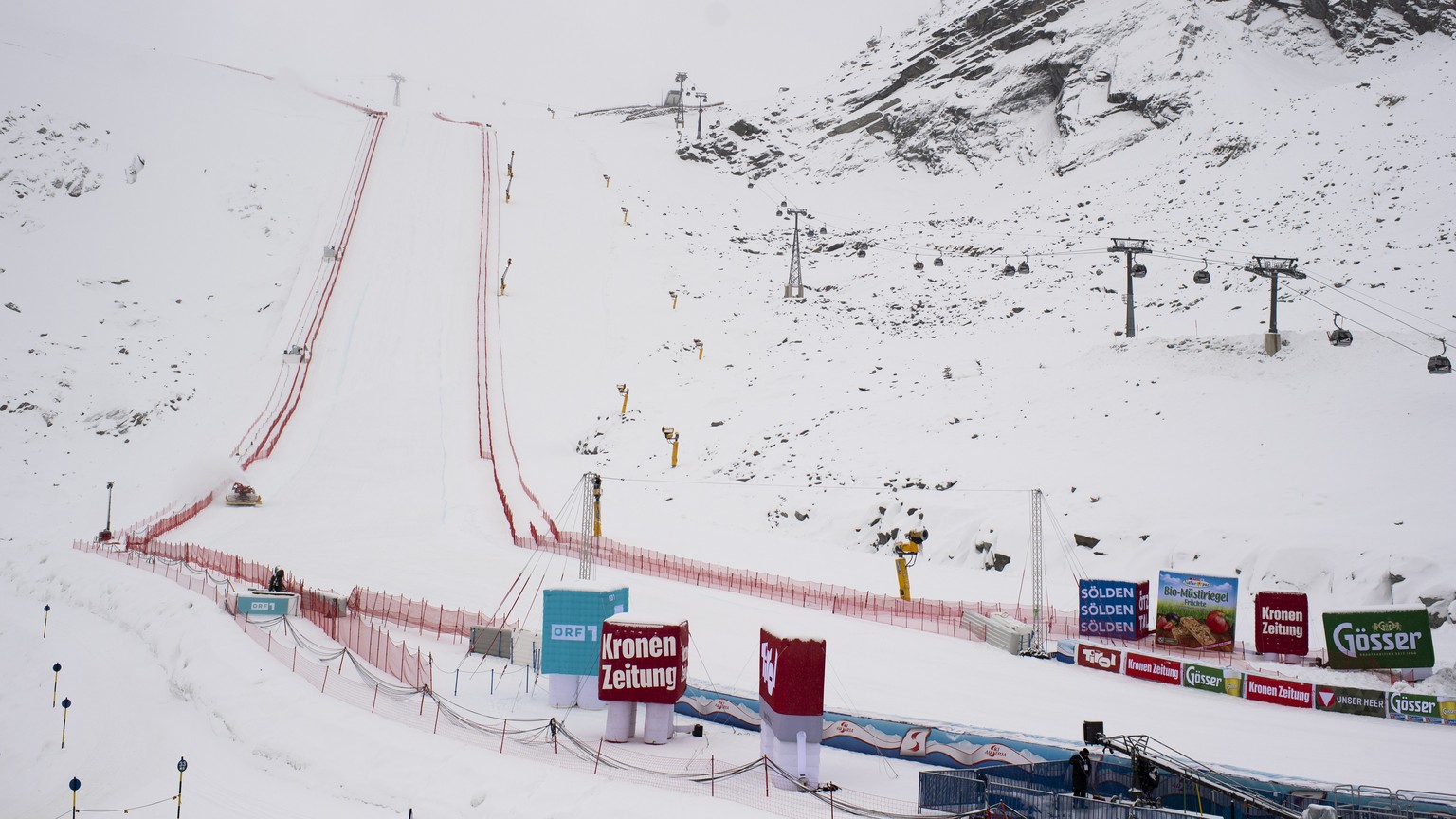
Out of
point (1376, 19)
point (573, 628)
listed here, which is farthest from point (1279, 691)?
point (1376, 19)

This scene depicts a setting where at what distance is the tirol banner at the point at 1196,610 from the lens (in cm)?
2100

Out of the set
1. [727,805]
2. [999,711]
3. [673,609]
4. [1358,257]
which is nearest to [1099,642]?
[999,711]

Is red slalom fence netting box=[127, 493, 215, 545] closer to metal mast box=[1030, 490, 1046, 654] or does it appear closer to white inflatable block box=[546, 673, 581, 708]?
white inflatable block box=[546, 673, 581, 708]

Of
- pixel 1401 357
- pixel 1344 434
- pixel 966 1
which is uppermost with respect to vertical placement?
pixel 966 1

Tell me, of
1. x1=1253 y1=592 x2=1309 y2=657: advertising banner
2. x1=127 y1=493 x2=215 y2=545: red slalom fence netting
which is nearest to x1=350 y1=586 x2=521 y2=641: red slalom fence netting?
x1=127 y1=493 x2=215 y2=545: red slalom fence netting

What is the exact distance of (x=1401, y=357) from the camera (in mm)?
29266

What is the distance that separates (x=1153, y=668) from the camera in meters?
19.6

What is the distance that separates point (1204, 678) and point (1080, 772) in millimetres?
8883

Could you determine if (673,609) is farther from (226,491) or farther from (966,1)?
(966,1)

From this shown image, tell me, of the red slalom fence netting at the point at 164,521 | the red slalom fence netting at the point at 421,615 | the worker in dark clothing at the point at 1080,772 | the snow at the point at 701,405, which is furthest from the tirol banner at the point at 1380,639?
the red slalom fence netting at the point at 164,521

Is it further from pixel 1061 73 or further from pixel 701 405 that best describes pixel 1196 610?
pixel 1061 73

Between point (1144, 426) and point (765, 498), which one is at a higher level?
point (1144, 426)

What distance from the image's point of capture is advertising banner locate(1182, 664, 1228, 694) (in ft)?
61.2

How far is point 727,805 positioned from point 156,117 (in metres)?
Answer: 72.9
